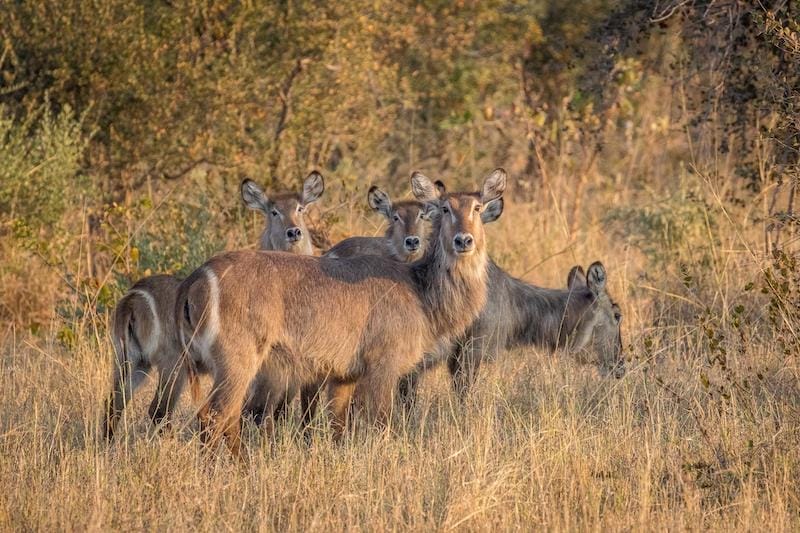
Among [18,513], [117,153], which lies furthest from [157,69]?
[18,513]

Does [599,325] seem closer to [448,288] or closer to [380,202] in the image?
[448,288]

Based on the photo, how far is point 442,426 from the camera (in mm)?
6277

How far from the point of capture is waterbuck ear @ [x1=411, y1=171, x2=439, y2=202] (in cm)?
710

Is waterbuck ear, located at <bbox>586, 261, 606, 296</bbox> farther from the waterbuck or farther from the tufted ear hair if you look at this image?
the waterbuck

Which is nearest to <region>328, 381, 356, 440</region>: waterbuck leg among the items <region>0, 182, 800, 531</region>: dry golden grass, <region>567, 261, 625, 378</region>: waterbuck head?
<region>0, 182, 800, 531</region>: dry golden grass

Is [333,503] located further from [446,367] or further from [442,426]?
[446,367]

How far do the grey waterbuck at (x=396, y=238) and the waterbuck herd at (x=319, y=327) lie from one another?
4.3 inches

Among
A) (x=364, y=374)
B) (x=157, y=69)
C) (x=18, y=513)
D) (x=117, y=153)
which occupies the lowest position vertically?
(x=18, y=513)

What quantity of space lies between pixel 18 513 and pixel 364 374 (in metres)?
1.99


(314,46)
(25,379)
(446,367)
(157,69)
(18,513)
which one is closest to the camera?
(18,513)

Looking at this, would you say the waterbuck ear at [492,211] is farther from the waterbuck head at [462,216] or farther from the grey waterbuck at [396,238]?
the grey waterbuck at [396,238]

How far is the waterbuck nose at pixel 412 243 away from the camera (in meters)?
7.93

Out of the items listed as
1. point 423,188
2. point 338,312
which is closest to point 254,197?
point 423,188

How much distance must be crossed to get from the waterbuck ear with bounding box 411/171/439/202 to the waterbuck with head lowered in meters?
0.02
